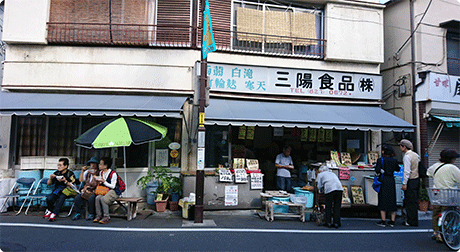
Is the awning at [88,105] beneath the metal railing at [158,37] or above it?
beneath

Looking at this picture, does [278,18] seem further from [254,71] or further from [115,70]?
[115,70]

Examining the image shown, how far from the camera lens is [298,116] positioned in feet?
29.8

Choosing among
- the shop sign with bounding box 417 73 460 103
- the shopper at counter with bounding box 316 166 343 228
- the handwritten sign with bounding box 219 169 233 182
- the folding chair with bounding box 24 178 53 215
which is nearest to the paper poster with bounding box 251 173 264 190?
the handwritten sign with bounding box 219 169 233 182

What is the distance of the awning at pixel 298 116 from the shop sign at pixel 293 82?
46cm

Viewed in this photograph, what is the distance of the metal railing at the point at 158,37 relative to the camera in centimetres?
945

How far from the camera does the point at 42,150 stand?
917 cm

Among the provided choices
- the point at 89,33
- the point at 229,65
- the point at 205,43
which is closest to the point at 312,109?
the point at 229,65

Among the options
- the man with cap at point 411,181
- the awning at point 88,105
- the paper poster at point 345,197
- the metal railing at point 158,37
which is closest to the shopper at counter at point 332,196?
the paper poster at point 345,197

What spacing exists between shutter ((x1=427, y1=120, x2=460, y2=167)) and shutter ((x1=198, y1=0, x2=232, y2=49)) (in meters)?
8.20

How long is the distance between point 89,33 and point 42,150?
4124mm

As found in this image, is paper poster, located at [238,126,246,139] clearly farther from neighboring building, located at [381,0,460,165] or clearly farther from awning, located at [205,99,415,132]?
neighboring building, located at [381,0,460,165]

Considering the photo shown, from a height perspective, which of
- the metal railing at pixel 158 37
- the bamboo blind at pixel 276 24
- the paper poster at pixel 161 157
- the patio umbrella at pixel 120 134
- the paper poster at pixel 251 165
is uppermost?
the bamboo blind at pixel 276 24

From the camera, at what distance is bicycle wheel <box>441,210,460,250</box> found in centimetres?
560

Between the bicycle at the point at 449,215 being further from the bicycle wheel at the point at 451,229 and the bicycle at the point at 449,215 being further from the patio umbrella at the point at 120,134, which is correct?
the patio umbrella at the point at 120,134
